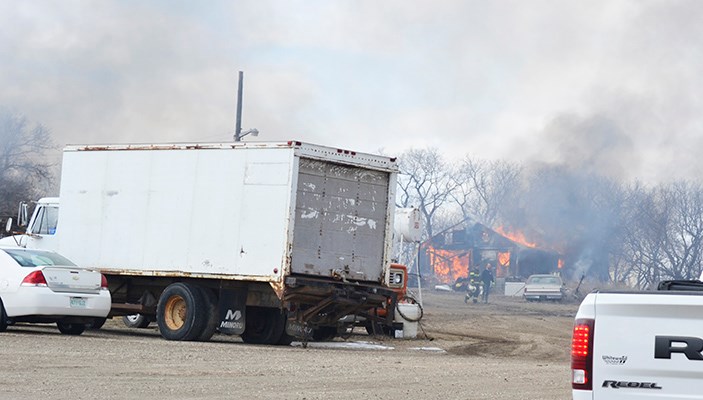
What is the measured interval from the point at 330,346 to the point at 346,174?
123 inches

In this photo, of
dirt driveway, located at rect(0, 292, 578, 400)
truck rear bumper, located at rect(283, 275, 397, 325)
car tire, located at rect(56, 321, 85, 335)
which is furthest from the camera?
car tire, located at rect(56, 321, 85, 335)

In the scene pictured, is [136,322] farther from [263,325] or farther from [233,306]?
[233,306]


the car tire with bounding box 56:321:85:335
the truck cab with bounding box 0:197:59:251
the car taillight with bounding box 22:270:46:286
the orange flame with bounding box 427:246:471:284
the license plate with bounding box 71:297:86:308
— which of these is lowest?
the car tire with bounding box 56:321:85:335

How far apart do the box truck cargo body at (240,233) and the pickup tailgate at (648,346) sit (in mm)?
12038

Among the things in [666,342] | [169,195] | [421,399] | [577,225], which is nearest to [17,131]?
[169,195]

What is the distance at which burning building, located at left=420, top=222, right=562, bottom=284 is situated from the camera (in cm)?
6919

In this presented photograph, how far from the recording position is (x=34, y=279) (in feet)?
58.9

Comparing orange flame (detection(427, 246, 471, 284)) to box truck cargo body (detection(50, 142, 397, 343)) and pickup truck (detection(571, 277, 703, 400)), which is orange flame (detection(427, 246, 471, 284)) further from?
pickup truck (detection(571, 277, 703, 400))

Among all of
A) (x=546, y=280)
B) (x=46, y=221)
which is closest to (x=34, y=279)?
(x=46, y=221)

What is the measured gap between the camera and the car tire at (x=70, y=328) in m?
19.5

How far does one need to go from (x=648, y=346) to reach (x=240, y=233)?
1295cm

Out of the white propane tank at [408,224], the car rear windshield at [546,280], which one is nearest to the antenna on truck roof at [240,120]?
the white propane tank at [408,224]

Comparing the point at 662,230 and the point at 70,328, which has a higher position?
the point at 662,230

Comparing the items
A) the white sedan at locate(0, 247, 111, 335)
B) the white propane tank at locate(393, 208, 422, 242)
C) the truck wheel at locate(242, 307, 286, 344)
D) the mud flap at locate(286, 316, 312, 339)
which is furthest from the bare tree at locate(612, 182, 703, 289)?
the white sedan at locate(0, 247, 111, 335)
